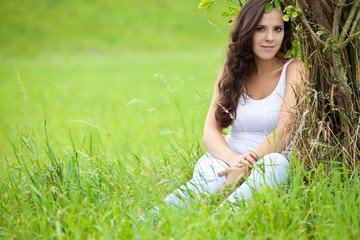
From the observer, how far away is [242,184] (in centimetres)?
254

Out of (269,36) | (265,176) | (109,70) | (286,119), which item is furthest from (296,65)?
(109,70)

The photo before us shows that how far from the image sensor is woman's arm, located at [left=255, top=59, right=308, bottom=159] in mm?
2736

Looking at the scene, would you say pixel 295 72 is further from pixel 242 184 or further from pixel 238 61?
pixel 242 184

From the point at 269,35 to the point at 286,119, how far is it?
0.54m

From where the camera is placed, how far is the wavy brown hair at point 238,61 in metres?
2.93

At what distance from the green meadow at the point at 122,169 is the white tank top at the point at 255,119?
38 centimetres

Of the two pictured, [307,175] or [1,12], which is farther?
[1,12]

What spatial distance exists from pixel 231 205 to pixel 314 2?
4.00ft

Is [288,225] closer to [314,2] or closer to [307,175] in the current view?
[307,175]

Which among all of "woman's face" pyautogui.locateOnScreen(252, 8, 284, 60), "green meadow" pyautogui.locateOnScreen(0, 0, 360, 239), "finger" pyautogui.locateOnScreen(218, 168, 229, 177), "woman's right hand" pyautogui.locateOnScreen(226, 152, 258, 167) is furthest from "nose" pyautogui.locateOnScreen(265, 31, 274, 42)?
"finger" pyautogui.locateOnScreen(218, 168, 229, 177)

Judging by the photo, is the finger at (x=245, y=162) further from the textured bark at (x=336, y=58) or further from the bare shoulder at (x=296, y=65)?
the bare shoulder at (x=296, y=65)

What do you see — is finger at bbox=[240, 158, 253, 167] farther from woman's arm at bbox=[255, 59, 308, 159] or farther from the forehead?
the forehead

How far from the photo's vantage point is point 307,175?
8.76 ft

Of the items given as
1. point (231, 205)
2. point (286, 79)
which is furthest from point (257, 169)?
point (286, 79)
